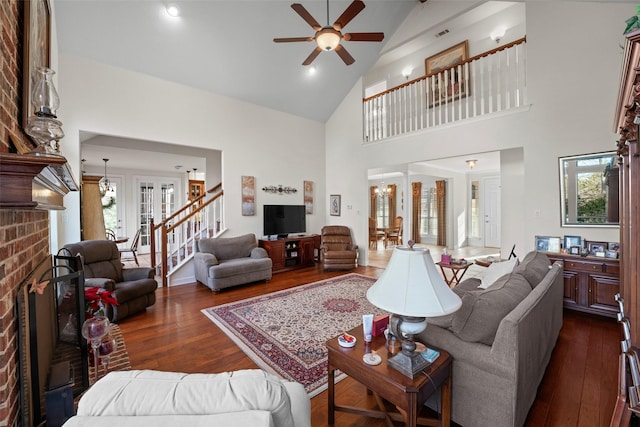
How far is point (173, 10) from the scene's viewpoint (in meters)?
3.79

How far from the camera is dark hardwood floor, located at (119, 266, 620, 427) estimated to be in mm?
1766

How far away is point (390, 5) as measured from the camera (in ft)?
16.9

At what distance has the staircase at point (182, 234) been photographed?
4.66 m

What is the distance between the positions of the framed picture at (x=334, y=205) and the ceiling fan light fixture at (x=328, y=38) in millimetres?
3920

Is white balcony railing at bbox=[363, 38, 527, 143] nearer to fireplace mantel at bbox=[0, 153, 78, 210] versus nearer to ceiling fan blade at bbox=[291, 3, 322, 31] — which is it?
ceiling fan blade at bbox=[291, 3, 322, 31]

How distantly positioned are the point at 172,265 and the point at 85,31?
144 inches

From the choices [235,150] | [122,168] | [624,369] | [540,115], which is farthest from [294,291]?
[122,168]

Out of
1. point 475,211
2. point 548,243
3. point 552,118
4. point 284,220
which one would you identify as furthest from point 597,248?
point 475,211

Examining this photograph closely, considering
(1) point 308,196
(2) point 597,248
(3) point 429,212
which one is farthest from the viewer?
(3) point 429,212

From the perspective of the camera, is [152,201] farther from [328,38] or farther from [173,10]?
[328,38]

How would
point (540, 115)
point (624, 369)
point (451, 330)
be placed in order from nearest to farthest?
point (624, 369) → point (451, 330) → point (540, 115)

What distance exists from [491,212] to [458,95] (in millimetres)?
4442

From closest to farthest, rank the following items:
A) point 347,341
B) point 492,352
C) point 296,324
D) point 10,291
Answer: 1. point 10,291
2. point 492,352
3. point 347,341
4. point 296,324

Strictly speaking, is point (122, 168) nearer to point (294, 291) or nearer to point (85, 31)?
point (85, 31)
